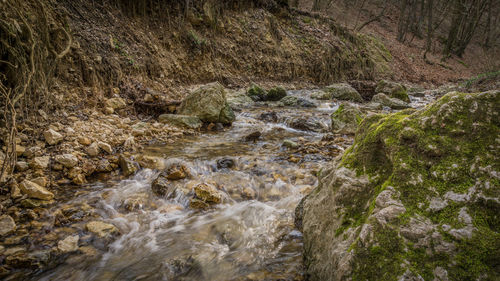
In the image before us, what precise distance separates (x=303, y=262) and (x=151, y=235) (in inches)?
63.6

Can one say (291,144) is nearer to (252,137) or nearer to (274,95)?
(252,137)

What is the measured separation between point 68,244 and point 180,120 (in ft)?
12.6

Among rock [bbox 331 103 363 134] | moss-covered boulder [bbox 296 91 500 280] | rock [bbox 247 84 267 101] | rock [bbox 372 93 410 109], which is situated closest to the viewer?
moss-covered boulder [bbox 296 91 500 280]

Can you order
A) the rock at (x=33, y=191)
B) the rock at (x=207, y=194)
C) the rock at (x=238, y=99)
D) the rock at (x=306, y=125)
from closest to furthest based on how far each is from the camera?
the rock at (x=33, y=191) < the rock at (x=207, y=194) < the rock at (x=306, y=125) < the rock at (x=238, y=99)

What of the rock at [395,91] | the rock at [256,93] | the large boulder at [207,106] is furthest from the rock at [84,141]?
the rock at [395,91]

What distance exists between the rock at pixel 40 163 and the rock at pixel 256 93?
7.59 metres

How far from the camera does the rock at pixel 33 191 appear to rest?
2.72 meters

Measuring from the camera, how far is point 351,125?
6.18 meters

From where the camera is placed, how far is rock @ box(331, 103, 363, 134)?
6.14 meters

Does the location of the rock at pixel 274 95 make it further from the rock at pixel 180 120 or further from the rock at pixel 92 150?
the rock at pixel 92 150

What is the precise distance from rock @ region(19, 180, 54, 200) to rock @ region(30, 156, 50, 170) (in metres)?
0.35

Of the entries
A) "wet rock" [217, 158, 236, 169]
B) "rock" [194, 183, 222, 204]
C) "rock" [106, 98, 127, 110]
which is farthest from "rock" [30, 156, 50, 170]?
"rock" [106, 98, 127, 110]

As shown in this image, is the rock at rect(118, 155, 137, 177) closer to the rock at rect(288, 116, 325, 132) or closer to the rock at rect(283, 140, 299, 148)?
the rock at rect(283, 140, 299, 148)

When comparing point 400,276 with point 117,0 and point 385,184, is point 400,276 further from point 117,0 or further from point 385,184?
point 117,0
